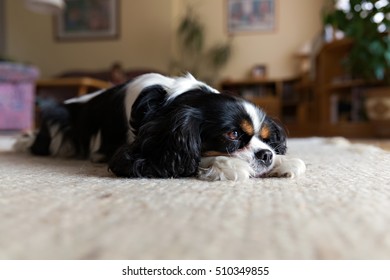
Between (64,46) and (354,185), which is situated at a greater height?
(64,46)

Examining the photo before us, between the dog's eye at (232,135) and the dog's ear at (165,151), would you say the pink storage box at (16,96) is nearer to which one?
the dog's ear at (165,151)

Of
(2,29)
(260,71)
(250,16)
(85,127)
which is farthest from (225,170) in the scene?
(2,29)

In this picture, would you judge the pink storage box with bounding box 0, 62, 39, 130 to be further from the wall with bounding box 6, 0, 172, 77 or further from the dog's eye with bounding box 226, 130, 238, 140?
the dog's eye with bounding box 226, 130, 238, 140

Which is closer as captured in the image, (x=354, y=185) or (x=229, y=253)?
(x=229, y=253)

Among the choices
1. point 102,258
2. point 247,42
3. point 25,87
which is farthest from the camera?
point 247,42

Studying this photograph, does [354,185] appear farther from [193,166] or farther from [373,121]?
[373,121]

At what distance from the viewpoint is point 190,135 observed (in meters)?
1.21

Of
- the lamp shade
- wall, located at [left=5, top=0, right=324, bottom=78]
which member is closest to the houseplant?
wall, located at [left=5, top=0, right=324, bottom=78]

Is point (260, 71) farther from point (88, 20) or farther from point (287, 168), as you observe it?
point (287, 168)

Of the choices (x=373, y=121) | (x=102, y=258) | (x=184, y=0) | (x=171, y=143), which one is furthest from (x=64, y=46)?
(x=102, y=258)

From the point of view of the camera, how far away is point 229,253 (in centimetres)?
58

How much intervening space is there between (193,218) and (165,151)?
49 cm

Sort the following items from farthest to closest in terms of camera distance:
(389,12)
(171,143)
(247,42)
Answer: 1. (247,42)
2. (389,12)
3. (171,143)

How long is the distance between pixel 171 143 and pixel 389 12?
8.30ft
